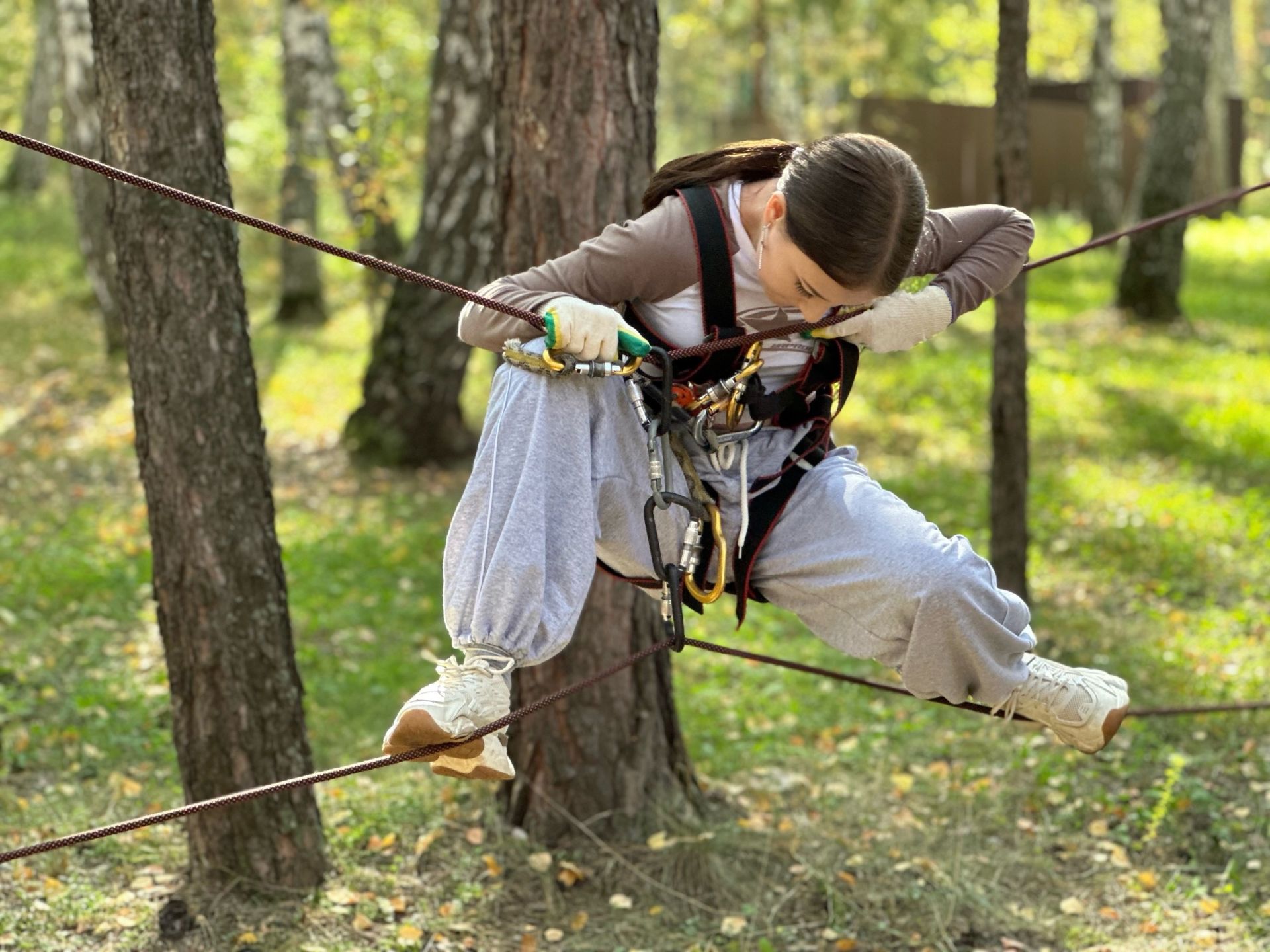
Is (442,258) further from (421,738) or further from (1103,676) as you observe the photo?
(421,738)

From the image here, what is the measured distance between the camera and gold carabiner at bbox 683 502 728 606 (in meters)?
2.88

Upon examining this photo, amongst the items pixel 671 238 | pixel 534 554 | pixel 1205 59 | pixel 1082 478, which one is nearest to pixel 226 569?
pixel 534 554

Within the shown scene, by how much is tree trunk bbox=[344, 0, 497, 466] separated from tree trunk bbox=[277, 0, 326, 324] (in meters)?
4.48

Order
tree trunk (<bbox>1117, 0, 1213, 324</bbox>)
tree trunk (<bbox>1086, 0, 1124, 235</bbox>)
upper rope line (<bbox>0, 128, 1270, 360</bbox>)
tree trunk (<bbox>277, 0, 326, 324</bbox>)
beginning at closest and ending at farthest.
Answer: upper rope line (<bbox>0, 128, 1270, 360</bbox>) → tree trunk (<bbox>1117, 0, 1213, 324</bbox>) → tree trunk (<bbox>277, 0, 326, 324</bbox>) → tree trunk (<bbox>1086, 0, 1124, 235</bbox>)

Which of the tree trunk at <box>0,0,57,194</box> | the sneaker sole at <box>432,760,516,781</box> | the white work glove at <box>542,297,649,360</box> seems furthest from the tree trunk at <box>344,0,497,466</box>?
the tree trunk at <box>0,0,57,194</box>

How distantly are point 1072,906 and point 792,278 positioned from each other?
2501 millimetres

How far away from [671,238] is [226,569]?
171 cm

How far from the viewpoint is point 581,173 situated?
4062 mm

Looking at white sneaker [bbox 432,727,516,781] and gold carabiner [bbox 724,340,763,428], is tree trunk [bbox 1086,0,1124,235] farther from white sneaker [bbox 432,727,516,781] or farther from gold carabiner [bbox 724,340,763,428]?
white sneaker [bbox 432,727,516,781]

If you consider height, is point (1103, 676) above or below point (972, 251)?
below

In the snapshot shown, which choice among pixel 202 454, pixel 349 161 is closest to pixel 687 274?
pixel 202 454

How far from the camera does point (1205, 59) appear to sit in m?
10.9

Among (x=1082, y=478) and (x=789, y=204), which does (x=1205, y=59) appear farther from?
(x=789, y=204)

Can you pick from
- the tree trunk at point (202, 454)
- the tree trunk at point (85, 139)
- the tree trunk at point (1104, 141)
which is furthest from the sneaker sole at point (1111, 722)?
the tree trunk at point (1104, 141)
